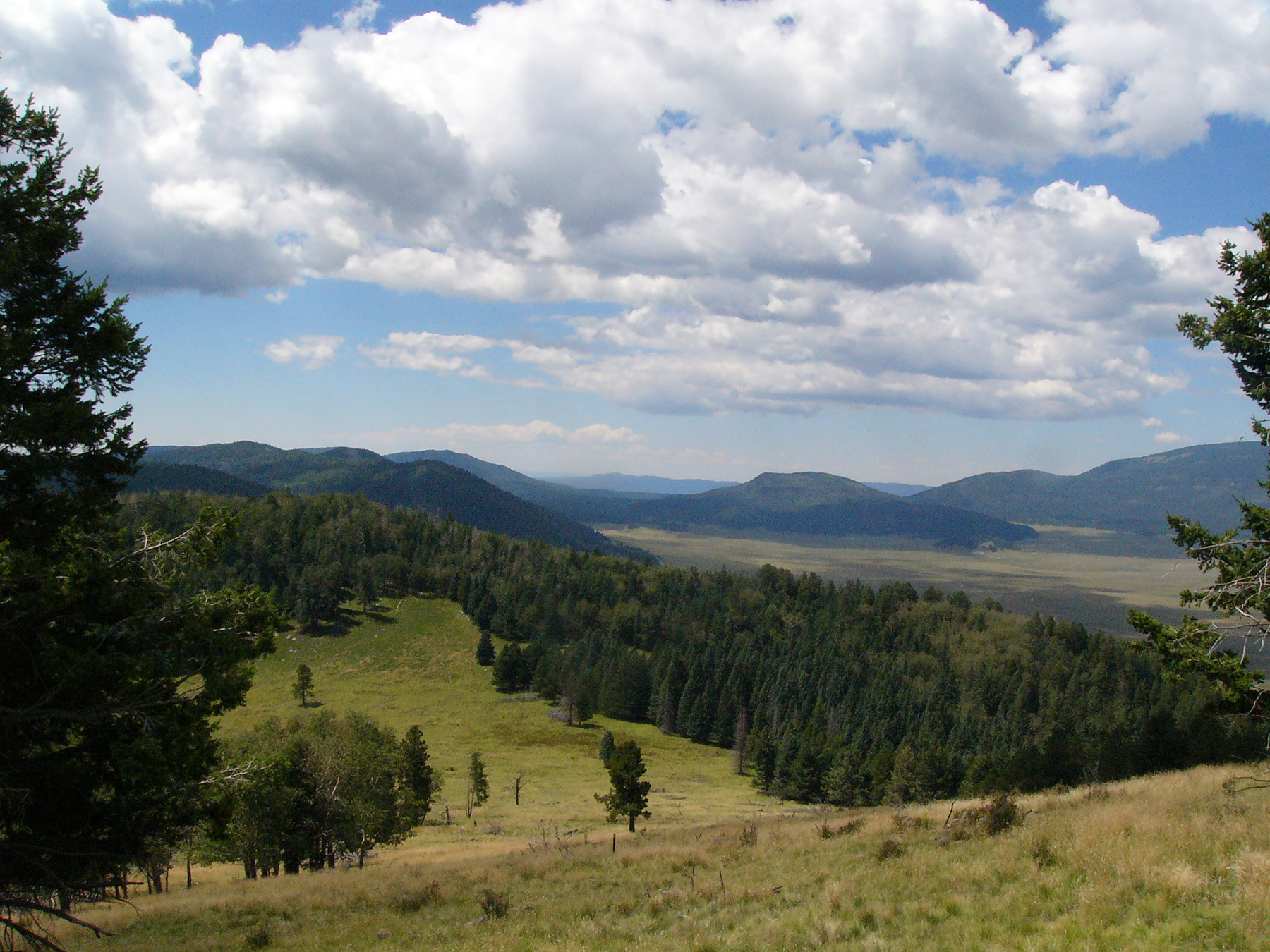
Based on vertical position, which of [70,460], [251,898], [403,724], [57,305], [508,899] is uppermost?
[57,305]

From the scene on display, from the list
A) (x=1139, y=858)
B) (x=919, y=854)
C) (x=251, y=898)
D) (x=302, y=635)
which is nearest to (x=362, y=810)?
(x=251, y=898)

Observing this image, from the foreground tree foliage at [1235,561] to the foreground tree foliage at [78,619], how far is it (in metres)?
17.7

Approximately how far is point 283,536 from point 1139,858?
18934 centimetres

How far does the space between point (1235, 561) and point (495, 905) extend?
17.5m

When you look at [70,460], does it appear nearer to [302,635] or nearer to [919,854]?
[919,854]

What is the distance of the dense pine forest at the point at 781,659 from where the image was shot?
82.7 metres

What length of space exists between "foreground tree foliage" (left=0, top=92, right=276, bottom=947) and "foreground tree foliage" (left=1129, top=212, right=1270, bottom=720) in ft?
58.1

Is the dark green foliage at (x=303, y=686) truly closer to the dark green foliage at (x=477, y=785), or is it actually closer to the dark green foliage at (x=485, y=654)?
the dark green foliage at (x=485, y=654)

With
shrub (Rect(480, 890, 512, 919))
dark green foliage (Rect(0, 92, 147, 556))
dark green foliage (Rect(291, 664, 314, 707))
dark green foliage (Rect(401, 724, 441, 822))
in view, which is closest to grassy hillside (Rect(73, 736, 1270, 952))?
shrub (Rect(480, 890, 512, 919))

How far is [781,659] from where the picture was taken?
133875mm

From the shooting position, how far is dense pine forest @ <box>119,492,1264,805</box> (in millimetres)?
82688

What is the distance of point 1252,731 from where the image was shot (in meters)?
71.9

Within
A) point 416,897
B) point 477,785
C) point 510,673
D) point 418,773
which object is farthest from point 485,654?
point 416,897

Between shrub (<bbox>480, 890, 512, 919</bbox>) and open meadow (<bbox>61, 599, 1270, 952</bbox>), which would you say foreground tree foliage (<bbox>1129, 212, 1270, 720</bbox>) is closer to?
open meadow (<bbox>61, 599, 1270, 952</bbox>)
